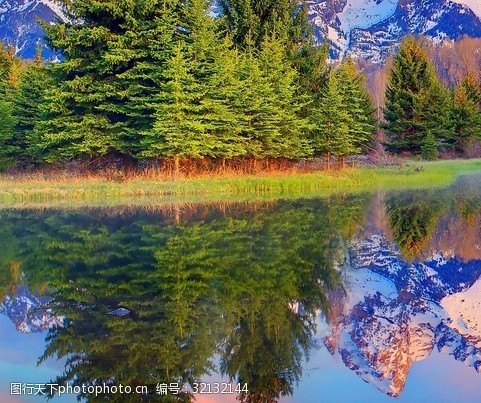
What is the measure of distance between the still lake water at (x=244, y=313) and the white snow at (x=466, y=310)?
0.02 m

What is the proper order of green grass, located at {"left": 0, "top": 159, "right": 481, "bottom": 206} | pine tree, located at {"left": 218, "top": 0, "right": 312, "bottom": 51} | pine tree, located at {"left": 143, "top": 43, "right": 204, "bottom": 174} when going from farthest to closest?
pine tree, located at {"left": 218, "top": 0, "right": 312, "bottom": 51} → pine tree, located at {"left": 143, "top": 43, "right": 204, "bottom": 174} → green grass, located at {"left": 0, "top": 159, "right": 481, "bottom": 206}

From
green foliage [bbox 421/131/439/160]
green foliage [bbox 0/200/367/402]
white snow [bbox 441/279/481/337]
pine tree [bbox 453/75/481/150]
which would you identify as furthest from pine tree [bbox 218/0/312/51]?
white snow [bbox 441/279/481/337]

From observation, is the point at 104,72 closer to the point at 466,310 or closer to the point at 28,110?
the point at 28,110

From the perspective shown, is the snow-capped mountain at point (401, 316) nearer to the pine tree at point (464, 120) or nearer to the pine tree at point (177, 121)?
the pine tree at point (177, 121)

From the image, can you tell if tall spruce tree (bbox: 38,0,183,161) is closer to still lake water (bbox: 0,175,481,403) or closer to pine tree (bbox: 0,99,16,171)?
pine tree (bbox: 0,99,16,171)

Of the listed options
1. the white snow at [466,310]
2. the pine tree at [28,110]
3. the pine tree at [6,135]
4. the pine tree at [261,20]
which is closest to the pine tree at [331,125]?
the pine tree at [261,20]

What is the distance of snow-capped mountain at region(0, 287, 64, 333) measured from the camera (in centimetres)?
614

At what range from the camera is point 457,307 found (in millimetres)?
6746

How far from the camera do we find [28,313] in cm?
660

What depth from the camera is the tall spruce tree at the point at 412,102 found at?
41.4 m

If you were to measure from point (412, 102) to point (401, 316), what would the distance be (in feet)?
121

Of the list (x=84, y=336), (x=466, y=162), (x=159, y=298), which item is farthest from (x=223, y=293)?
(x=466, y=162)

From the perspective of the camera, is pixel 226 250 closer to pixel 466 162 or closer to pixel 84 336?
pixel 84 336

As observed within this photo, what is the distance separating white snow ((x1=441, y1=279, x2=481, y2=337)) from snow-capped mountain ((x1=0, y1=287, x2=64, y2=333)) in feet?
12.5
